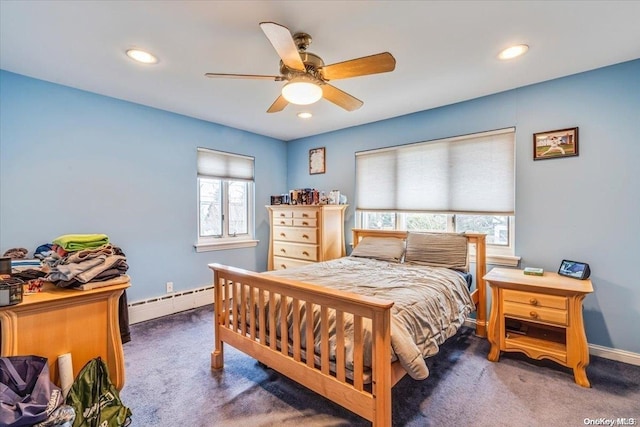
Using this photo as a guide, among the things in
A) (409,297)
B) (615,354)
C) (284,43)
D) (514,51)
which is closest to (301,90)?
(284,43)

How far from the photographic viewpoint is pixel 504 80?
2617 millimetres

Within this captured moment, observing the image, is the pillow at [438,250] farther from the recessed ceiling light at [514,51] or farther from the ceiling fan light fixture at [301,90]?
the ceiling fan light fixture at [301,90]

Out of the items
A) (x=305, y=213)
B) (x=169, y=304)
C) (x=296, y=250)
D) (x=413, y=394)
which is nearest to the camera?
(x=413, y=394)

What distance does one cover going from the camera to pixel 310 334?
1688 millimetres

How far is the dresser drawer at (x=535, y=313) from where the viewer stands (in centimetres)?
213

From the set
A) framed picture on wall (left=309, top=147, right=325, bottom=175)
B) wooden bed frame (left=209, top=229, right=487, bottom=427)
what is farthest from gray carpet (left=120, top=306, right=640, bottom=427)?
framed picture on wall (left=309, top=147, right=325, bottom=175)

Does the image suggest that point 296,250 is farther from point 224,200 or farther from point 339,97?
point 339,97

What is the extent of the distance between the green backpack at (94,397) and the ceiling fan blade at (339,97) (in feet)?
6.61

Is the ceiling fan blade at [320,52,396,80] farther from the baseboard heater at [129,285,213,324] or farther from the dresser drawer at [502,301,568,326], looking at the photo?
the baseboard heater at [129,285,213,324]

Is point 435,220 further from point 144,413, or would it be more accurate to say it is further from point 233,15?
point 144,413

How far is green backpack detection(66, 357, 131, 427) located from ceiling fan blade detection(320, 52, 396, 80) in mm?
1969

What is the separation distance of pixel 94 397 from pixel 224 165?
3054mm

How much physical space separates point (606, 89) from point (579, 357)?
6.88ft

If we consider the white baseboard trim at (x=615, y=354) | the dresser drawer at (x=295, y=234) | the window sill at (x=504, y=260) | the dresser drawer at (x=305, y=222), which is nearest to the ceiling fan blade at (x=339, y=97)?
the dresser drawer at (x=305, y=222)
